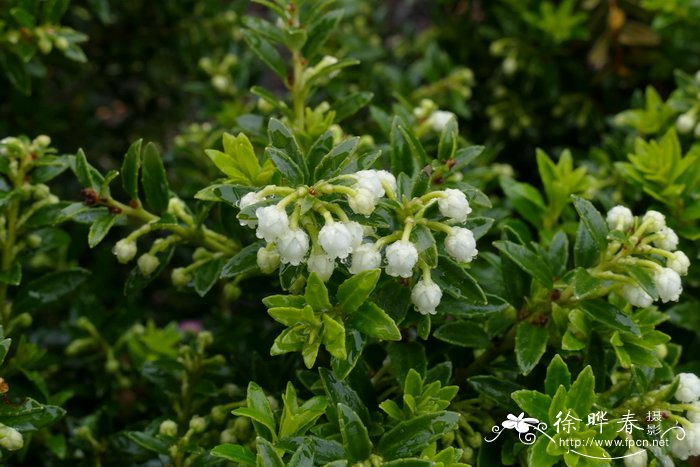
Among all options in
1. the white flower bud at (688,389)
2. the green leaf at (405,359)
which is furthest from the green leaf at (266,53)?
the white flower bud at (688,389)

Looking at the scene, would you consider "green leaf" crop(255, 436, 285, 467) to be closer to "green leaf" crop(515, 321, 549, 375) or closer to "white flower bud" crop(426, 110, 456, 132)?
"green leaf" crop(515, 321, 549, 375)

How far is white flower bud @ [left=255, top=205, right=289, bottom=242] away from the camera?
3.61 feet

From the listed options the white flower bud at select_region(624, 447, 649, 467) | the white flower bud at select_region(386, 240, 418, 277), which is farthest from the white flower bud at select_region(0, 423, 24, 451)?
the white flower bud at select_region(624, 447, 649, 467)

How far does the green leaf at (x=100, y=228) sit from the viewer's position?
138 centimetres

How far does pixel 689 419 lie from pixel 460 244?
0.53 meters

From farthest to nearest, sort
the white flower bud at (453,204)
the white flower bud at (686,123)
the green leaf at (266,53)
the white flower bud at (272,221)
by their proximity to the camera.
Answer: the white flower bud at (686,123) < the green leaf at (266,53) < the white flower bud at (453,204) < the white flower bud at (272,221)

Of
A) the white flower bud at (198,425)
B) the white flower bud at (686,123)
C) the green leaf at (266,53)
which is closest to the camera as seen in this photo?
the white flower bud at (198,425)

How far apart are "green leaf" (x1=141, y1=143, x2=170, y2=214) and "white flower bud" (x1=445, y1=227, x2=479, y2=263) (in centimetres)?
61

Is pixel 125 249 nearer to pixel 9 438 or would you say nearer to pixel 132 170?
pixel 132 170

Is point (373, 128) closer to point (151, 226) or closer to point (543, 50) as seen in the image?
point (543, 50)

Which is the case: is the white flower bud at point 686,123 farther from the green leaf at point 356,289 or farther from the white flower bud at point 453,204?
the green leaf at point 356,289

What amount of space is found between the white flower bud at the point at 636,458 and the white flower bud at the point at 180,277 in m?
0.88

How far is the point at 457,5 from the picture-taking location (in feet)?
9.56

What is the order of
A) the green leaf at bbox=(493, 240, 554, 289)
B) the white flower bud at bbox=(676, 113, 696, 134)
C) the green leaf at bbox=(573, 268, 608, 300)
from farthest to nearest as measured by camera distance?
the white flower bud at bbox=(676, 113, 696, 134) < the green leaf at bbox=(493, 240, 554, 289) < the green leaf at bbox=(573, 268, 608, 300)
